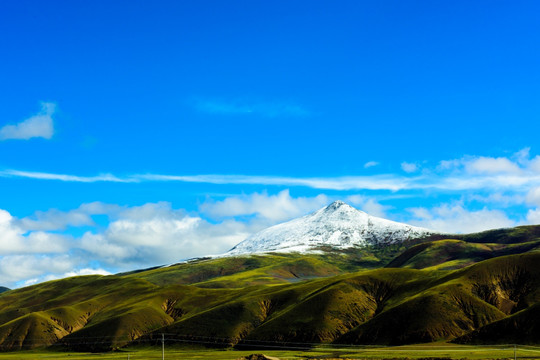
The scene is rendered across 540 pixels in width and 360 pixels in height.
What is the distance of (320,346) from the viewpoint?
7274 inches

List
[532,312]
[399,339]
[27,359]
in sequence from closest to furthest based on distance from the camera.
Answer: [532,312] → [399,339] → [27,359]

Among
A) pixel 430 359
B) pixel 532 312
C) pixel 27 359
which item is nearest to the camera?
pixel 430 359

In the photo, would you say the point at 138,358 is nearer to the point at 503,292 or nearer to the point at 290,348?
the point at 290,348

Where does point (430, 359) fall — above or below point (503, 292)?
below

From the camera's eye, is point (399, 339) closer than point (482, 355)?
No

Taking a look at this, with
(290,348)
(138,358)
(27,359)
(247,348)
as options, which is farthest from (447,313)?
(27,359)

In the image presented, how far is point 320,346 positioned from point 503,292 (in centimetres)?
6608

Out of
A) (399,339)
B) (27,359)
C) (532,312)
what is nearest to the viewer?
(532,312)

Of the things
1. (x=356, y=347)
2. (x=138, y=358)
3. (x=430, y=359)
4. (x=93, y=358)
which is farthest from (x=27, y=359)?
(x=430, y=359)

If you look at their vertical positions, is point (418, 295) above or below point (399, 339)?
above

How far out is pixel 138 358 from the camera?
174 m

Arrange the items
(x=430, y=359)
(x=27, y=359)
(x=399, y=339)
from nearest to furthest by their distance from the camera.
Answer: (x=430, y=359) < (x=399, y=339) < (x=27, y=359)

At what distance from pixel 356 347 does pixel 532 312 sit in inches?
1966

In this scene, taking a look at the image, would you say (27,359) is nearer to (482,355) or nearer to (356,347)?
(356,347)
